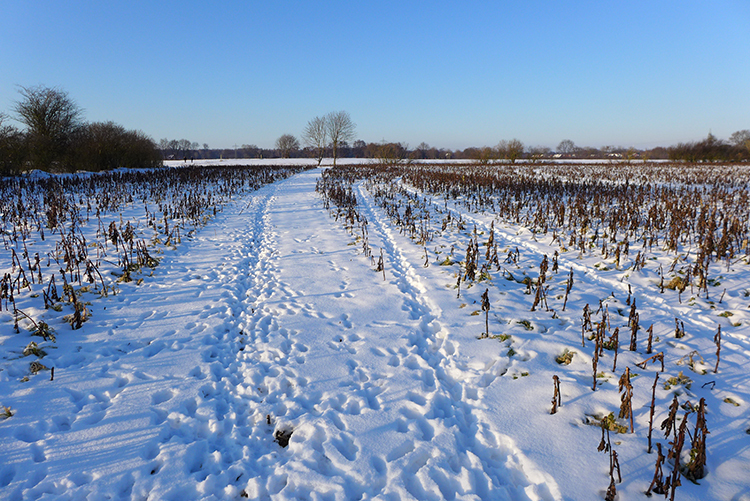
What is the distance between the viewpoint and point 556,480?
2301 millimetres

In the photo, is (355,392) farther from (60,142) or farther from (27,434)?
(60,142)

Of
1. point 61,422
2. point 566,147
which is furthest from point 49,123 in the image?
point 566,147

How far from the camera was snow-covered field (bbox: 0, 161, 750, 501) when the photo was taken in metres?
2.36

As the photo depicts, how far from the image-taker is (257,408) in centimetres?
307

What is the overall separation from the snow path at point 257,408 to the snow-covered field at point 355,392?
0.05 feet

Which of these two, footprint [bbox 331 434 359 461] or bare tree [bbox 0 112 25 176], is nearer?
footprint [bbox 331 434 359 461]

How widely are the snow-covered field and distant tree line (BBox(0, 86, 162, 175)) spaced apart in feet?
68.8

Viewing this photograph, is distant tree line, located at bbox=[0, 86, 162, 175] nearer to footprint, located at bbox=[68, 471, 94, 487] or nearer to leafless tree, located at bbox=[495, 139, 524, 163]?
footprint, located at bbox=[68, 471, 94, 487]

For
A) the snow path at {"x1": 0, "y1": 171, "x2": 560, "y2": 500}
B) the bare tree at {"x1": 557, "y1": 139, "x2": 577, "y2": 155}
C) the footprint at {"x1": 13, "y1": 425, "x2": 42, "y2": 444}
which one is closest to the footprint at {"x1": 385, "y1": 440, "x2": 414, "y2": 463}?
the snow path at {"x1": 0, "y1": 171, "x2": 560, "y2": 500}

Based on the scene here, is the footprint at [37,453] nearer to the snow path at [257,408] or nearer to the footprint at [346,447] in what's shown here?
the snow path at [257,408]

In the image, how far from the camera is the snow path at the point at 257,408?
2344 mm

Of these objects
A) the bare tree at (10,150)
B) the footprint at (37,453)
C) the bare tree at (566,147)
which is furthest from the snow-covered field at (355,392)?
the bare tree at (566,147)

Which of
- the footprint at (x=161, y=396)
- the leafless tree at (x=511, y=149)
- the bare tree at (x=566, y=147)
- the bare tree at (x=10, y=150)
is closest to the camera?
the footprint at (x=161, y=396)

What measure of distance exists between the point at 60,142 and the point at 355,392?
33.0 m
